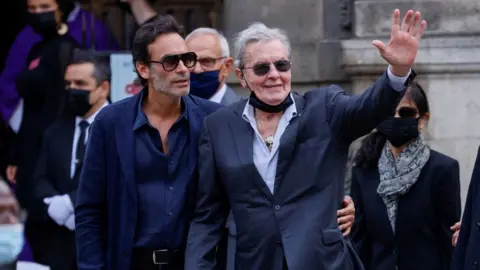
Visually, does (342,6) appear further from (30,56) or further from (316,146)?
(316,146)

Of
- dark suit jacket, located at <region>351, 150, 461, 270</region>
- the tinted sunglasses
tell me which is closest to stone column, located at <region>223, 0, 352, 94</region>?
the tinted sunglasses

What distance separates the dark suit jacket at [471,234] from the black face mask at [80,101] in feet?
10.5

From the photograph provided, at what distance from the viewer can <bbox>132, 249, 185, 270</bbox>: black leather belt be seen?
673 cm

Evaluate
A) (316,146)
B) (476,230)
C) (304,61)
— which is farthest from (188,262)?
(304,61)

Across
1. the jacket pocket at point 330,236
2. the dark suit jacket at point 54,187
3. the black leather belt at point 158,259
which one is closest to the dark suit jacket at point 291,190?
the jacket pocket at point 330,236

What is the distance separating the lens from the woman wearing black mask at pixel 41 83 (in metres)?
10.5

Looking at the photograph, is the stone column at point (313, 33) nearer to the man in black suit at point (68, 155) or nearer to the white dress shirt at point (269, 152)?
the man in black suit at point (68, 155)

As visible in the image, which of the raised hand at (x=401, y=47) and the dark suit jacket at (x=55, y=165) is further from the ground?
the raised hand at (x=401, y=47)

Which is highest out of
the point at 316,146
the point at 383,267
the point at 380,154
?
the point at 316,146

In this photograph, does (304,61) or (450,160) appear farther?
(304,61)

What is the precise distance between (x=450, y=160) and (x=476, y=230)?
157cm

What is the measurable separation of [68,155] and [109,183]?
2571mm

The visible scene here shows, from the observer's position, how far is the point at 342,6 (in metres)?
10.5

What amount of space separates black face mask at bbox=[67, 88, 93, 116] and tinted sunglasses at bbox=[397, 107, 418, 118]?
83.4 inches
